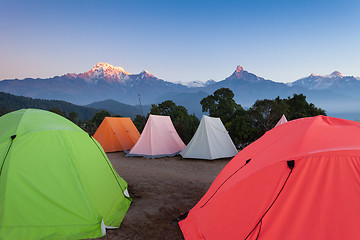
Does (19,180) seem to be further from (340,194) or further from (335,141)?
(335,141)

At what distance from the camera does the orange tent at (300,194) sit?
1.90 meters

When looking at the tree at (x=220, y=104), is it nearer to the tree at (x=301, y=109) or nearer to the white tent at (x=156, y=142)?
the tree at (x=301, y=109)

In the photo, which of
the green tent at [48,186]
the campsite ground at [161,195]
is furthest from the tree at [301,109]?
the green tent at [48,186]

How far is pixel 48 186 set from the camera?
3055mm

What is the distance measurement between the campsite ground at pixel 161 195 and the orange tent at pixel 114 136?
427cm

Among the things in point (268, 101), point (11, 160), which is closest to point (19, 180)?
point (11, 160)

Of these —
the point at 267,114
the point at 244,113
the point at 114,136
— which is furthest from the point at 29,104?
the point at 267,114

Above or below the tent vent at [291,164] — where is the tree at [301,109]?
below

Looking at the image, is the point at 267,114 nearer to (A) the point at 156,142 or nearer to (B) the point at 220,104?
(B) the point at 220,104

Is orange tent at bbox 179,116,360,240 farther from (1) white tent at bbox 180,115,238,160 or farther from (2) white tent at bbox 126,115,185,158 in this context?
(2) white tent at bbox 126,115,185,158

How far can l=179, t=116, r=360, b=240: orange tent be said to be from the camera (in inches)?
74.8

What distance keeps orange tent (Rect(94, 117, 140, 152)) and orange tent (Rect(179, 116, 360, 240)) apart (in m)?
11.0

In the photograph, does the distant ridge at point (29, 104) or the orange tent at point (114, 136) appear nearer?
the orange tent at point (114, 136)

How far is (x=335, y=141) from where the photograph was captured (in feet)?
7.51
